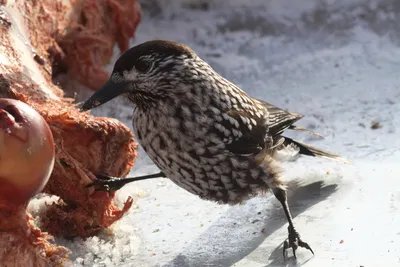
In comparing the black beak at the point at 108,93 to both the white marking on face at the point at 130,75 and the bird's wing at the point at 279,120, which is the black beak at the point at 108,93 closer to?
the white marking on face at the point at 130,75

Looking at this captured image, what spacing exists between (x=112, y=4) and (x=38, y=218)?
79.9 inches

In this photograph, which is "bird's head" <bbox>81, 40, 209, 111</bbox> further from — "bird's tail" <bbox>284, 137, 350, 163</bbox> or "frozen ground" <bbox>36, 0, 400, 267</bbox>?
"bird's tail" <bbox>284, 137, 350, 163</bbox>

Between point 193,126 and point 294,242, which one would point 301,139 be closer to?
point 294,242

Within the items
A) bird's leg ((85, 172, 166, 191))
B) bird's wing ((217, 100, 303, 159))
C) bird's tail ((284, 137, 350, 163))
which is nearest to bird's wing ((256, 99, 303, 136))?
bird's wing ((217, 100, 303, 159))

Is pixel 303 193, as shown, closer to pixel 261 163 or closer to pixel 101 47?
pixel 261 163

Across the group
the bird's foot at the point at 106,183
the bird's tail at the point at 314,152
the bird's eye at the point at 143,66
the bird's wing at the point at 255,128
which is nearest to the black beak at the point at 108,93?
the bird's eye at the point at 143,66

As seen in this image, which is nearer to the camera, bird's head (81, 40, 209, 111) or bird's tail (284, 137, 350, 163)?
bird's head (81, 40, 209, 111)

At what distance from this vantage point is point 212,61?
634 centimetres

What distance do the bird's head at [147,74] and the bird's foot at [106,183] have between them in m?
0.39

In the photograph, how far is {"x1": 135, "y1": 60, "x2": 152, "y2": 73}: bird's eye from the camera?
3.73m

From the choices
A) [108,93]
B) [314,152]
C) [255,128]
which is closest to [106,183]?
[108,93]

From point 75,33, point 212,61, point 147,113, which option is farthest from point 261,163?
point 212,61

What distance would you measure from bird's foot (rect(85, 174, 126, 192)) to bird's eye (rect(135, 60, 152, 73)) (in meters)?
0.63

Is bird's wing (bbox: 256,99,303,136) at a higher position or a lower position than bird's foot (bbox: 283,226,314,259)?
higher
